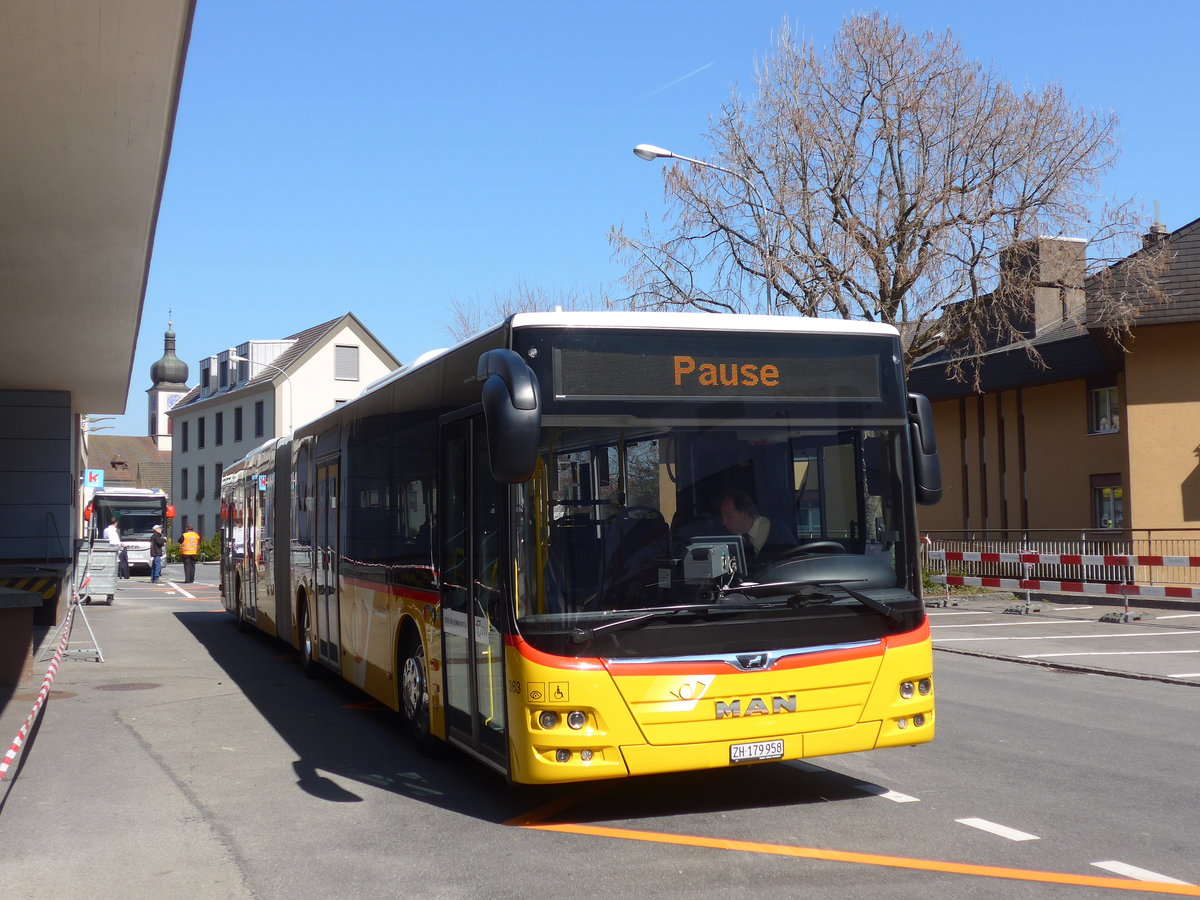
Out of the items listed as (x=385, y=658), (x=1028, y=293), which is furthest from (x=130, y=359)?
(x=1028, y=293)

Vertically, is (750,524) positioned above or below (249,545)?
above

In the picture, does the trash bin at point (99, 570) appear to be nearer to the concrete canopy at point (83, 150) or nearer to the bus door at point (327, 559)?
the concrete canopy at point (83, 150)

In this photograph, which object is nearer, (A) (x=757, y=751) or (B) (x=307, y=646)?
(A) (x=757, y=751)

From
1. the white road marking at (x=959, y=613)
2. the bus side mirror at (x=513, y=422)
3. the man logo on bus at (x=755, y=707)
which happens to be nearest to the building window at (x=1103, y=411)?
the white road marking at (x=959, y=613)

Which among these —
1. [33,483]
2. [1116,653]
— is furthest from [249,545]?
[1116,653]

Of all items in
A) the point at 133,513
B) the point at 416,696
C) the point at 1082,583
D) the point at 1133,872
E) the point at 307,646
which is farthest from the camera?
the point at 133,513

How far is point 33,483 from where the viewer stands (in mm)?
26516

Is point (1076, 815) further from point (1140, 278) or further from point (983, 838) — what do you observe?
point (1140, 278)

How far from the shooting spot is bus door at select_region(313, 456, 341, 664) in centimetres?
1204

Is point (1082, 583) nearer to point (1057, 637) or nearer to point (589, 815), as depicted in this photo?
point (1057, 637)

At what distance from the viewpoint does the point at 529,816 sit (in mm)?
7129

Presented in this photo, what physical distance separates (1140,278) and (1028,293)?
2.77 meters

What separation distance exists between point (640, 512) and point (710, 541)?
0.41 metres

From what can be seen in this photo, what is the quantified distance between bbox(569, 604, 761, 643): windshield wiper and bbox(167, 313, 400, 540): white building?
5692 centimetres
